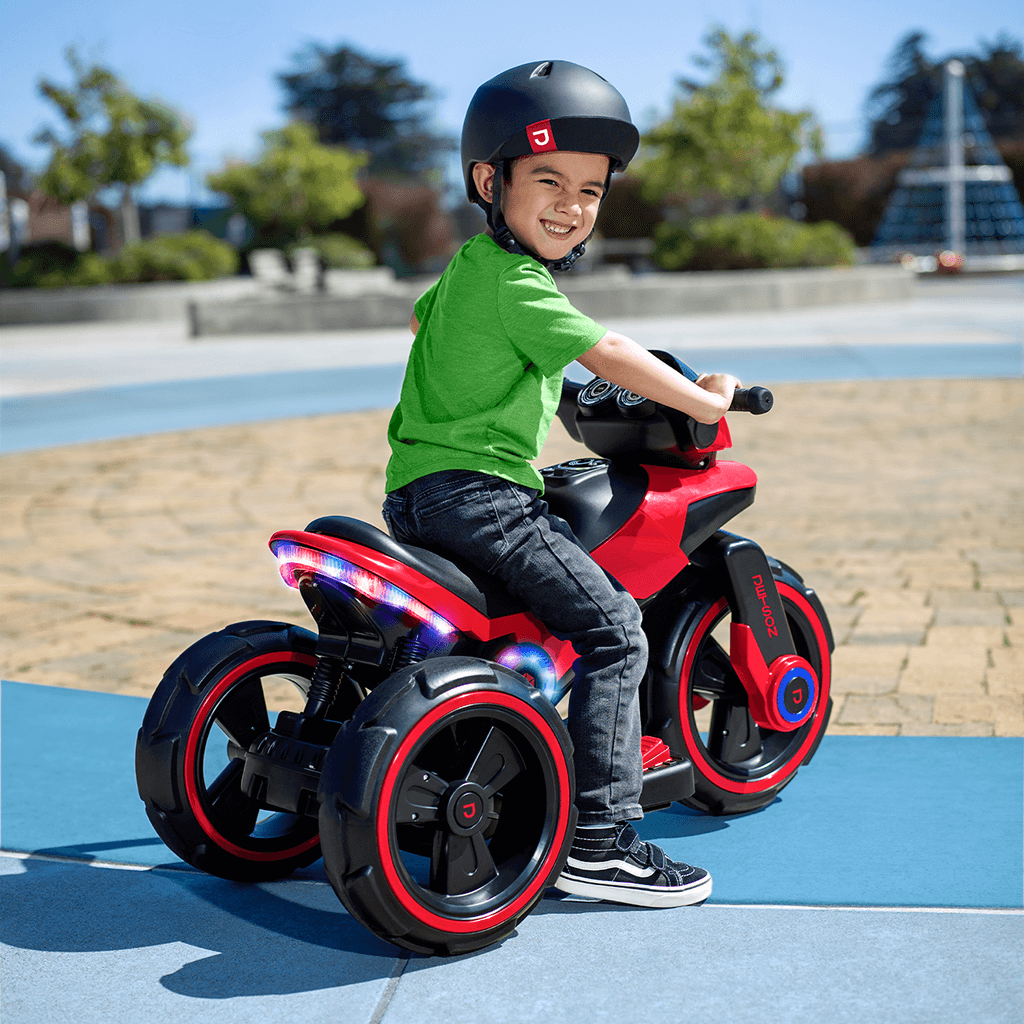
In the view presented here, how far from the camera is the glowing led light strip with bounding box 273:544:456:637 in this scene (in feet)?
8.72

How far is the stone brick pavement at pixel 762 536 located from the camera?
16.0 ft

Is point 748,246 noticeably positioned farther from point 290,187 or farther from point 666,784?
point 666,784

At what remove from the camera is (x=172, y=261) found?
30.6 m

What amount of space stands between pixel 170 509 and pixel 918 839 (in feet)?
18.6

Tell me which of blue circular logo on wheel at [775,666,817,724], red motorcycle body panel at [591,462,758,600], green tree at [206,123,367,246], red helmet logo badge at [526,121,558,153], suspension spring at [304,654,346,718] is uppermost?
green tree at [206,123,367,246]

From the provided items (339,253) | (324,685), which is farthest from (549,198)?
(339,253)

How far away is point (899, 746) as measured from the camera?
4043 mm

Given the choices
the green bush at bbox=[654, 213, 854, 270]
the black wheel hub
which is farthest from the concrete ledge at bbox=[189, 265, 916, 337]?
the black wheel hub

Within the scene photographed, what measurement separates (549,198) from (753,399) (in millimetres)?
620

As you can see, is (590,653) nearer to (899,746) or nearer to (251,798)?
(251,798)

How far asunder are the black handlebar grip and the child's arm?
2 cm

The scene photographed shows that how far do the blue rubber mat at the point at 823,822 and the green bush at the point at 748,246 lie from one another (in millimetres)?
21549

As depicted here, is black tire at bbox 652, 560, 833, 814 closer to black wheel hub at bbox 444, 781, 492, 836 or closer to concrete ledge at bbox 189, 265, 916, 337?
black wheel hub at bbox 444, 781, 492, 836

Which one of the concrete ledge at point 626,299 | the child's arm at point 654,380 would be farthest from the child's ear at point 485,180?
the concrete ledge at point 626,299
